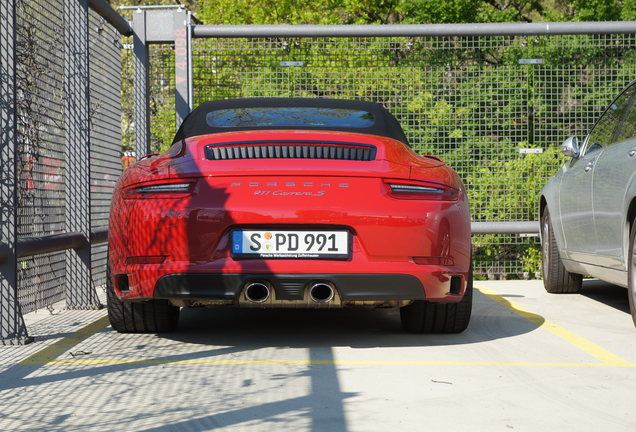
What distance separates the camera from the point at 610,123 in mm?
7219

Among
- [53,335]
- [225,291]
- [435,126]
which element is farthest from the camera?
[435,126]

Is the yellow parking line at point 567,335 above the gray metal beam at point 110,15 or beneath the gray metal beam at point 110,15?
beneath

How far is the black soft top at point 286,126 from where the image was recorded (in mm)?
6016

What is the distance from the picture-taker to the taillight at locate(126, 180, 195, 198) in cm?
522

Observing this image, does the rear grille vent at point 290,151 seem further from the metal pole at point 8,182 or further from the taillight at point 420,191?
the metal pole at point 8,182

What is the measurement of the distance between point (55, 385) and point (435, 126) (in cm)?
619

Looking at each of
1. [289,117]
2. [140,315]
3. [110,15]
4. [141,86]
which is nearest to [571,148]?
[289,117]

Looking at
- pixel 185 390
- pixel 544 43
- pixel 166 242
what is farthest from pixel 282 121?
pixel 544 43

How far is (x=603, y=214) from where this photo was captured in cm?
677

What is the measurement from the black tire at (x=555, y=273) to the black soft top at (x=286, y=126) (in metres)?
2.60

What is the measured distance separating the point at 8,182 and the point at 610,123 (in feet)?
13.9

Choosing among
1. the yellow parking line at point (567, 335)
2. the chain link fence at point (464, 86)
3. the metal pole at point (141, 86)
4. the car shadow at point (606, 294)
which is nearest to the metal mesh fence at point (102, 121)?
the metal pole at point (141, 86)

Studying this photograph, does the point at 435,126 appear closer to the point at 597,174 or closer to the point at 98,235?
the point at 597,174

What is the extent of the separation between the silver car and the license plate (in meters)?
2.13
